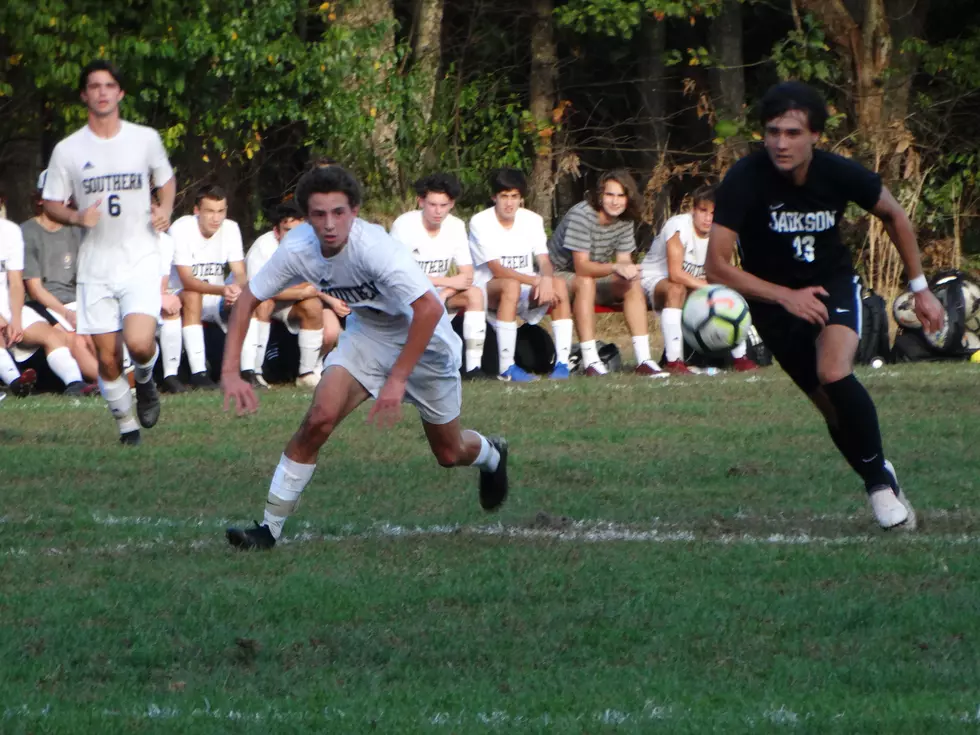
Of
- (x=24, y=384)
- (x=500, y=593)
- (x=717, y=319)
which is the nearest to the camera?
(x=500, y=593)

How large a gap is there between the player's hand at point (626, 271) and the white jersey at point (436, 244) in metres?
1.25

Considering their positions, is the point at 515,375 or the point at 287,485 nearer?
the point at 287,485

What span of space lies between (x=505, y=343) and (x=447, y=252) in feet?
2.99

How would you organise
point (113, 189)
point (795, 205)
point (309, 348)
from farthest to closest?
point (309, 348), point (113, 189), point (795, 205)

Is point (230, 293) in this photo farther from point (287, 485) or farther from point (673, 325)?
point (287, 485)

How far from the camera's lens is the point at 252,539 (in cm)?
630

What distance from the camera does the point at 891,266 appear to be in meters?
18.9

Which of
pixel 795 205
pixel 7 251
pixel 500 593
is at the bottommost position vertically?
pixel 500 593

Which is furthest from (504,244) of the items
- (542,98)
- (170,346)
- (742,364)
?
(542,98)

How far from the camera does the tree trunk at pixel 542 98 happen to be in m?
22.3

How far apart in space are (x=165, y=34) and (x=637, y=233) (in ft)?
24.4

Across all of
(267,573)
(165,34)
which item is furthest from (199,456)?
(165,34)

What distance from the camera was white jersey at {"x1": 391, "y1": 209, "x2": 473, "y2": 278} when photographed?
45.4 ft

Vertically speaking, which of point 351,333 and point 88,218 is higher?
point 88,218
